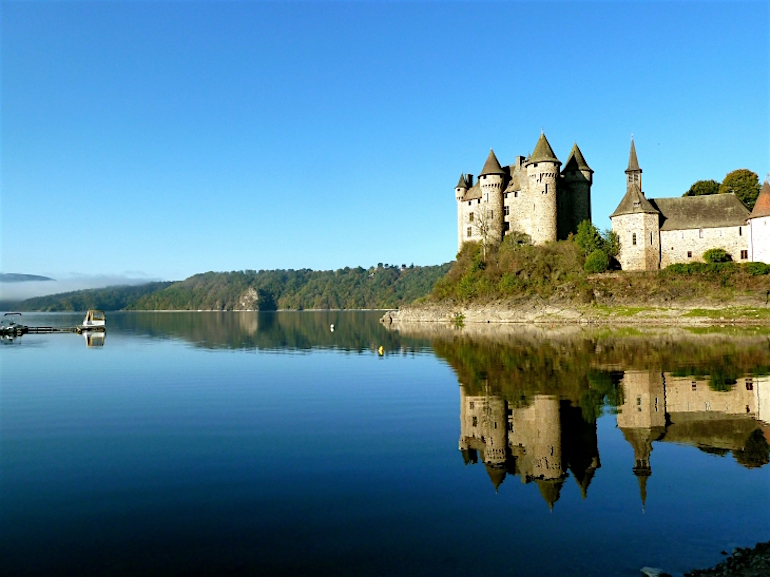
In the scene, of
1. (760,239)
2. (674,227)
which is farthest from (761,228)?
(674,227)

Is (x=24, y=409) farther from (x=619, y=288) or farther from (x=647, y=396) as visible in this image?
(x=619, y=288)

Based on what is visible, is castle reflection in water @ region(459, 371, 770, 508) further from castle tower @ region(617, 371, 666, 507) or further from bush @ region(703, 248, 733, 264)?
bush @ region(703, 248, 733, 264)

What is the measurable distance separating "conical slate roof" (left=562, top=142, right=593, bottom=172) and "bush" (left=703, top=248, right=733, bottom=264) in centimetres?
2102

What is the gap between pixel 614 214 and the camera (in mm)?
Result: 72312

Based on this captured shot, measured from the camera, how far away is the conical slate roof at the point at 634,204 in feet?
230

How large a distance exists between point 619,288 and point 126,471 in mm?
61661

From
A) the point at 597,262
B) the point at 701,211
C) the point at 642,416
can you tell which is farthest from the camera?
the point at 597,262

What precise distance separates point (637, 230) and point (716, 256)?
8.77 meters

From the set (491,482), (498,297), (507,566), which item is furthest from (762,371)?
(498,297)

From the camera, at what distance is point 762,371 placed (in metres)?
26.4

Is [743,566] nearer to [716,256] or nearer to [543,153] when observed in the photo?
[716,256]

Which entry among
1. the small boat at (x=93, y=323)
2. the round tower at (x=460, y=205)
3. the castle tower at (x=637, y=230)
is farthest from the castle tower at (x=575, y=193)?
the small boat at (x=93, y=323)

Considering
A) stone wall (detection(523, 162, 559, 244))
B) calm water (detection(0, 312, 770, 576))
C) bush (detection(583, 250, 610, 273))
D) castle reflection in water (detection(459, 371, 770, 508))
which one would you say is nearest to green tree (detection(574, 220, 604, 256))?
bush (detection(583, 250, 610, 273))

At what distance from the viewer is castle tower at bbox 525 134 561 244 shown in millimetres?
77125
